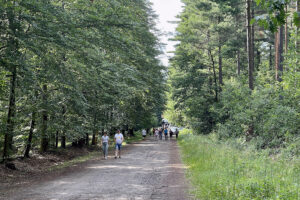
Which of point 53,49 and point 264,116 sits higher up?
point 53,49

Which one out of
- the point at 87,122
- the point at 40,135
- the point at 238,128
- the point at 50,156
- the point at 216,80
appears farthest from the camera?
the point at 216,80

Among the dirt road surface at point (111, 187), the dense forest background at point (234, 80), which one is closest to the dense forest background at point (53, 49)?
the dirt road surface at point (111, 187)

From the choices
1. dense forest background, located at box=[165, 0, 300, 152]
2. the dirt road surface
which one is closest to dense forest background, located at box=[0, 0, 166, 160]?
the dirt road surface

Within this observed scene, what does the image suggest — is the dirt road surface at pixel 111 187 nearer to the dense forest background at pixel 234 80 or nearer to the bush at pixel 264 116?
the dense forest background at pixel 234 80

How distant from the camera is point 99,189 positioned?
823 centimetres

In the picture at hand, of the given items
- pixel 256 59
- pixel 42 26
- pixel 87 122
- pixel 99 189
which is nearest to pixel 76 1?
pixel 42 26

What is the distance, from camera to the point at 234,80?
2595 cm

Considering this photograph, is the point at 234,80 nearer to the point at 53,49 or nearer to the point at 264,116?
the point at 264,116

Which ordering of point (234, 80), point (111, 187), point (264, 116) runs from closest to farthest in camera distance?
1. point (111, 187)
2. point (264, 116)
3. point (234, 80)

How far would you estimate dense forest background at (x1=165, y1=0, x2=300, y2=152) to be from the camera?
54.2 ft

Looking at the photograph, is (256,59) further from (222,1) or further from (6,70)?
(6,70)

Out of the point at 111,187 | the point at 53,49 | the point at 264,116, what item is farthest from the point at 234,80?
the point at 111,187

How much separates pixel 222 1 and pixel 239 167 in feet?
68.8

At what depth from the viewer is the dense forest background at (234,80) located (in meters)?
16.5
